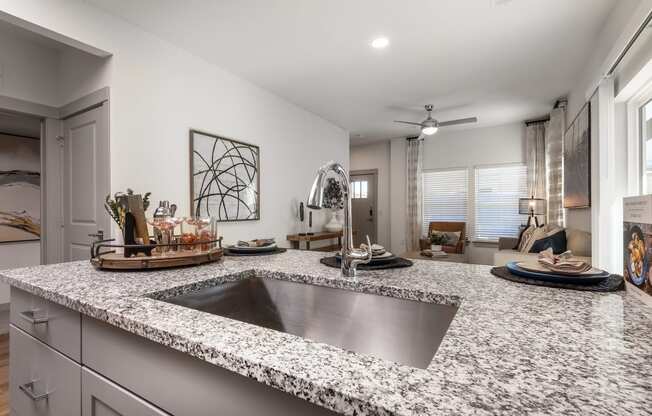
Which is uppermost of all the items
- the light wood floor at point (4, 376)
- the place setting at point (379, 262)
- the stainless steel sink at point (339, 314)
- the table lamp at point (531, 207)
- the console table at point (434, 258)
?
the table lamp at point (531, 207)

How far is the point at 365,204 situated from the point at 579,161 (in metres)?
4.16

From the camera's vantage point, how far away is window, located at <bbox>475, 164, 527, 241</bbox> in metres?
5.49

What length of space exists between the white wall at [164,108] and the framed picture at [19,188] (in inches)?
66.6

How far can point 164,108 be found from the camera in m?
2.75

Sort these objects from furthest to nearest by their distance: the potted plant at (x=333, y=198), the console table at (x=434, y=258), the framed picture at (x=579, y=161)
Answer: the potted plant at (x=333, y=198) → the console table at (x=434, y=258) → the framed picture at (x=579, y=161)

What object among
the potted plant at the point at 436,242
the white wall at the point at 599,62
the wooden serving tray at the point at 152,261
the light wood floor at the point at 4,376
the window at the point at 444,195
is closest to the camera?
the wooden serving tray at the point at 152,261

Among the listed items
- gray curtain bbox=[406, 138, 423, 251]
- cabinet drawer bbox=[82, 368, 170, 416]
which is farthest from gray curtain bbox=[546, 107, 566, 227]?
cabinet drawer bbox=[82, 368, 170, 416]

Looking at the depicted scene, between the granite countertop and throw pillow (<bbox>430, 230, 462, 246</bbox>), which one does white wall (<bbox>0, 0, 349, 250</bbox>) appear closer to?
the granite countertop

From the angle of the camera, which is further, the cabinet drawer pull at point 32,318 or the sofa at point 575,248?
the sofa at point 575,248

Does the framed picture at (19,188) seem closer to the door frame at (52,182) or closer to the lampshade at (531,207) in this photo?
the door frame at (52,182)

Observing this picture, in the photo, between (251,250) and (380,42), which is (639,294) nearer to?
(251,250)

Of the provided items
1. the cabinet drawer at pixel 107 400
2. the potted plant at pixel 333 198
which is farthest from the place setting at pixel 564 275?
the potted plant at pixel 333 198

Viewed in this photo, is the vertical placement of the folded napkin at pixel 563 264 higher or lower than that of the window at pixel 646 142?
lower

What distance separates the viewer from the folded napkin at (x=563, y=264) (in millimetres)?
910
